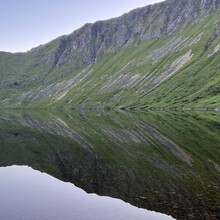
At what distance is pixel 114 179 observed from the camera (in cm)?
4059

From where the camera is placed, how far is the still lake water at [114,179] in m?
30.0

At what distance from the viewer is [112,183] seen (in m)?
38.8

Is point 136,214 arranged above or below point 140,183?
below

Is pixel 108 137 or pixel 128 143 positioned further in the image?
pixel 108 137

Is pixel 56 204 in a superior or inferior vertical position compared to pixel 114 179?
inferior

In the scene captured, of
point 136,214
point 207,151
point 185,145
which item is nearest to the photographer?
point 136,214

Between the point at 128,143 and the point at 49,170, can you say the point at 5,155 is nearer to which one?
the point at 49,170

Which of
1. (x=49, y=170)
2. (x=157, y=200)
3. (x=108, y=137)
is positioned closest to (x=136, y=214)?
(x=157, y=200)

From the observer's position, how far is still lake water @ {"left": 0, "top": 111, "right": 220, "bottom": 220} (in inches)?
1182

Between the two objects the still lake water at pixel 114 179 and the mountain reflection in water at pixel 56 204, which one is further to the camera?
the still lake water at pixel 114 179

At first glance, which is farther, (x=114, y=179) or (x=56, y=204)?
(x=114, y=179)

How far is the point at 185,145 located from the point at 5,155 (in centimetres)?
3430

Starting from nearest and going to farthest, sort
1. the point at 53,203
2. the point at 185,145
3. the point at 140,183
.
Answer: the point at 53,203
the point at 140,183
the point at 185,145

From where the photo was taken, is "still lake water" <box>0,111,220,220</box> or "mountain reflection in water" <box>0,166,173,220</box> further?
"still lake water" <box>0,111,220,220</box>
